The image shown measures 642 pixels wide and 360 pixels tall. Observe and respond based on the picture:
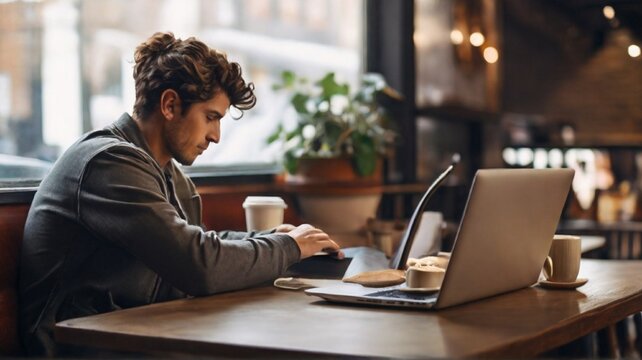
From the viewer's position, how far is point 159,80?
2.52 meters

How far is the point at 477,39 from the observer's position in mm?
6547

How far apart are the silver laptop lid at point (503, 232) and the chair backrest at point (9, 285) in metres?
1.08

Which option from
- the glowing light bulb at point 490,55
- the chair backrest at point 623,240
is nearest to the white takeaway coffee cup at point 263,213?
the chair backrest at point 623,240

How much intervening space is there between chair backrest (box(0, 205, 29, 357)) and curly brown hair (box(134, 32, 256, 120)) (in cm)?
44

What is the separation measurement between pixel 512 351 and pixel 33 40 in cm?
201

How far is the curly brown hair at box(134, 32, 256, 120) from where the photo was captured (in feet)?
8.24

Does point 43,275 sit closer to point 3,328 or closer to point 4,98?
point 3,328

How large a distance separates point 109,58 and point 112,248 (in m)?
1.36

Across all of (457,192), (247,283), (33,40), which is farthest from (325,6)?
(247,283)

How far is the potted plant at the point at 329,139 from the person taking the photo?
13.1 feet

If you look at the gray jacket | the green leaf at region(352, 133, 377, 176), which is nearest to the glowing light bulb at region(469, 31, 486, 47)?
the green leaf at region(352, 133, 377, 176)

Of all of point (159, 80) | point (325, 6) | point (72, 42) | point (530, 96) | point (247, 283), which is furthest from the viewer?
point (530, 96)

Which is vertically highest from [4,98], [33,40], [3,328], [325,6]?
[325,6]

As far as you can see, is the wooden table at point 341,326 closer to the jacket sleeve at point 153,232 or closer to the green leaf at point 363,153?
the jacket sleeve at point 153,232
